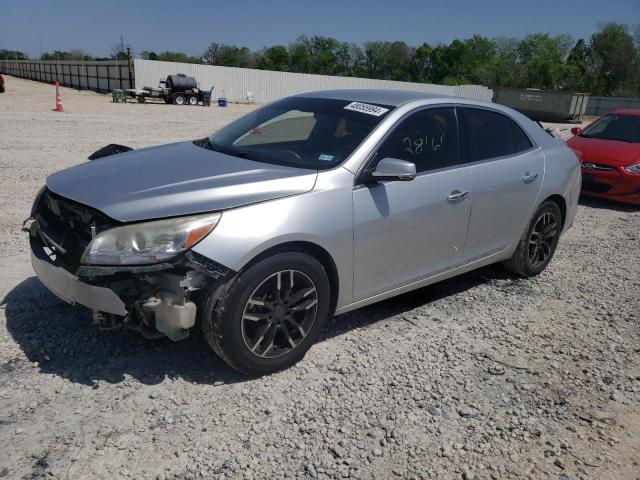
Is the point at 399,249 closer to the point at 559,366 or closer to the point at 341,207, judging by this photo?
the point at 341,207

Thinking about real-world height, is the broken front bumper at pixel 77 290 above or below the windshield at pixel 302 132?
below

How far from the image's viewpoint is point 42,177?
8.11 metres

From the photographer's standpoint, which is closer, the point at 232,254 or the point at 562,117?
the point at 232,254

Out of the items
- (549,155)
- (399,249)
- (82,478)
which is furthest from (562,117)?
(82,478)

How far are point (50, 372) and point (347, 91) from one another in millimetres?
3014

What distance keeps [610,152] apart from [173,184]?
7.84 m

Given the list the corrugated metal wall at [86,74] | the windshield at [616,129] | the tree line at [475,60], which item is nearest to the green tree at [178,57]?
the tree line at [475,60]

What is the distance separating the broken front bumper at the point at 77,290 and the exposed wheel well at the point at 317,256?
2.26ft

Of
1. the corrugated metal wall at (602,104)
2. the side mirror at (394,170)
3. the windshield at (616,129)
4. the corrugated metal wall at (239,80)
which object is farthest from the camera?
the corrugated metal wall at (602,104)

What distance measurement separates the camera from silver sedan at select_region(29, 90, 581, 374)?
9.26 feet

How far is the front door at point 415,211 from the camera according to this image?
346 centimetres

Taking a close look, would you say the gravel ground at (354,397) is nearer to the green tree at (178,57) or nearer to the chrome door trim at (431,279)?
the chrome door trim at (431,279)

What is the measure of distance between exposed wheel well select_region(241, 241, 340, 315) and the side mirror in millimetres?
610

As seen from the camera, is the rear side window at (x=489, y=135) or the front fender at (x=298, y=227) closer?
the front fender at (x=298, y=227)
